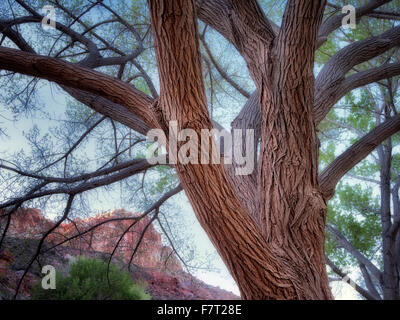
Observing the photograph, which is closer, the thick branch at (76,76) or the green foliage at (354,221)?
the thick branch at (76,76)

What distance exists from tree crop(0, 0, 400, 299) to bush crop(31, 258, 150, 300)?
1.79 m

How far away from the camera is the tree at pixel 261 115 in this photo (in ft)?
4.06

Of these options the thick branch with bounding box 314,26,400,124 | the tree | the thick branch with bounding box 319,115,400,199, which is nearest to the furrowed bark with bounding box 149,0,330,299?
the tree

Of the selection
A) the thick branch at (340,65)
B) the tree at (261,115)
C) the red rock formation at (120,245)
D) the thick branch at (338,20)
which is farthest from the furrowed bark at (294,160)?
the red rock formation at (120,245)

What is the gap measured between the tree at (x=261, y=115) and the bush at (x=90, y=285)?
1793mm

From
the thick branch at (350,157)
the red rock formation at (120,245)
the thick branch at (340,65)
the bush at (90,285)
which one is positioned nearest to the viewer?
the thick branch at (350,157)

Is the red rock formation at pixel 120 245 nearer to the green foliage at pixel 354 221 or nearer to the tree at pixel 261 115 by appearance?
the tree at pixel 261 115

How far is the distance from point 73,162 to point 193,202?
5.51 ft

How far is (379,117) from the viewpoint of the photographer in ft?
12.8

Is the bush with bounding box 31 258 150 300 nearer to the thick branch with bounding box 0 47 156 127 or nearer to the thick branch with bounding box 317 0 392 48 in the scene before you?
the thick branch with bounding box 0 47 156 127

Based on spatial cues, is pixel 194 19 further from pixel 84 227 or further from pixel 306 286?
pixel 84 227

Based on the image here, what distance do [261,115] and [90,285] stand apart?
2.32 m

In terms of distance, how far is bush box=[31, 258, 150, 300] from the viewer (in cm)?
317
